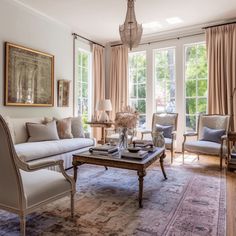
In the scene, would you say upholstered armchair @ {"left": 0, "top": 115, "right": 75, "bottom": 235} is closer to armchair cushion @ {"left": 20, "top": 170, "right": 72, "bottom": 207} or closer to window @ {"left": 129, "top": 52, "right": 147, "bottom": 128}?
armchair cushion @ {"left": 20, "top": 170, "right": 72, "bottom": 207}

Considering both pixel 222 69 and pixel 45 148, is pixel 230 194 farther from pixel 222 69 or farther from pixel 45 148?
pixel 222 69

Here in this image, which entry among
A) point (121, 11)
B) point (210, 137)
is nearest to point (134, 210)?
point (210, 137)

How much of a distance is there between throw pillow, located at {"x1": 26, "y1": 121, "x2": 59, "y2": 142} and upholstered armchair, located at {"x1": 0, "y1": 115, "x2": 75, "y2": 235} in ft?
6.04

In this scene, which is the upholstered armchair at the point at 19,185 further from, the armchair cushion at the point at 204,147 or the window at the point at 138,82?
the window at the point at 138,82

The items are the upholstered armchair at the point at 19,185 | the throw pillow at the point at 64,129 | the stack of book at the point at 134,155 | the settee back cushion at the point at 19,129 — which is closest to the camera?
the upholstered armchair at the point at 19,185

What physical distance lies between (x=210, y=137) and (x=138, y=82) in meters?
2.52

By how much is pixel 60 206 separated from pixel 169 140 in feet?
8.60

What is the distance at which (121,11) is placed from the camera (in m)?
4.22

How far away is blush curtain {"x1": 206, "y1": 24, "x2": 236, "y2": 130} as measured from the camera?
4547mm

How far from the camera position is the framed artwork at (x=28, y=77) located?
3.78 m

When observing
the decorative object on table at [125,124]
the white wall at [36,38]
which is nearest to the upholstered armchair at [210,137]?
the decorative object on table at [125,124]

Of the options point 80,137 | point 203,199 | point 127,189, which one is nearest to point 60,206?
point 127,189

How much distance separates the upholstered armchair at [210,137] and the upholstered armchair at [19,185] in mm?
2756

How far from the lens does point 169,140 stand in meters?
4.34
